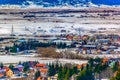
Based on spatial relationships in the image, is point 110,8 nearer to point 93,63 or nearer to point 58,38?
point 58,38

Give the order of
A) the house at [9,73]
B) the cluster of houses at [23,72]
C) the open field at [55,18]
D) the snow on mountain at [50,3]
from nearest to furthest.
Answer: the cluster of houses at [23,72] → the house at [9,73] → the open field at [55,18] → the snow on mountain at [50,3]

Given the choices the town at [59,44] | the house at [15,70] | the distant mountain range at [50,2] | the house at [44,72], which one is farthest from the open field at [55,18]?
the house at [44,72]

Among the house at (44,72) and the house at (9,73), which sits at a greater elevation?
the house at (44,72)

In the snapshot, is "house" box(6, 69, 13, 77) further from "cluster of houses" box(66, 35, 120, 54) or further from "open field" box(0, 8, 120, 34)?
"open field" box(0, 8, 120, 34)

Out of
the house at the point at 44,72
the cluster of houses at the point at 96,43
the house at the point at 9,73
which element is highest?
the house at the point at 44,72

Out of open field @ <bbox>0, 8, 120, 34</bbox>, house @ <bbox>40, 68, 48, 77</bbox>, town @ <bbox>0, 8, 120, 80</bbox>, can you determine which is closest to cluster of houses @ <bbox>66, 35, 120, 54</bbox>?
town @ <bbox>0, 8, 120, 80</bbox>

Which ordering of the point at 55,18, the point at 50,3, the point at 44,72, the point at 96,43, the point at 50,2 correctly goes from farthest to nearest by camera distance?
the point at 50,2
the point at 50,3
the point at 55,18
the point at 96,43
the point at 44,72

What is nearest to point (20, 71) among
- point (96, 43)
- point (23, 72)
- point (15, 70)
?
point (23, 72)

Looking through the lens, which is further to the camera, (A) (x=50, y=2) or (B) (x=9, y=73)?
(A) (x=50, y=2)

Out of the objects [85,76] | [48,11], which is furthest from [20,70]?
[48,11]

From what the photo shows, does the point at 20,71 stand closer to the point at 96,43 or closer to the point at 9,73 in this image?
the point at 9,73

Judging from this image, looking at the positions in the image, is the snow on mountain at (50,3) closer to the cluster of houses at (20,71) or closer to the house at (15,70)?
the cluster of houses at (20,71)
